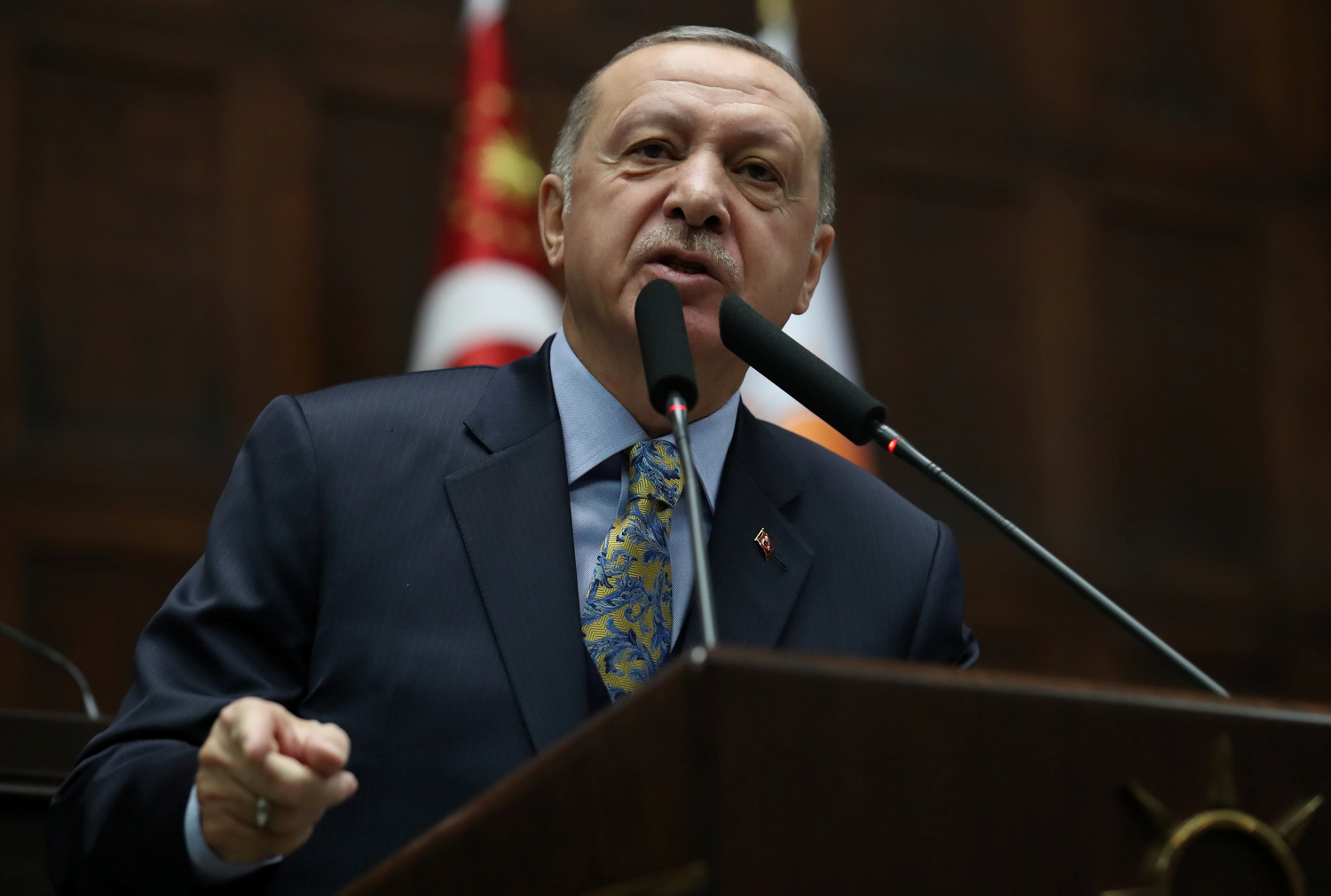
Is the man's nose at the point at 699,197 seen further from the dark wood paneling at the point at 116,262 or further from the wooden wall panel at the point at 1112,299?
the wooden wall panel at the point at 1112,299

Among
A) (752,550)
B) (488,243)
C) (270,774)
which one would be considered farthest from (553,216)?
(488,243)

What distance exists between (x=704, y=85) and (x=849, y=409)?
60 centimetres

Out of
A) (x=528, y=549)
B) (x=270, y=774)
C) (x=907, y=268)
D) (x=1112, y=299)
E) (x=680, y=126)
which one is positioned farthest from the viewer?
(x=1112, y=299)

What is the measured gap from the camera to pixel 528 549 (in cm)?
152

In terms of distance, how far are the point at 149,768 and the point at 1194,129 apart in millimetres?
4571

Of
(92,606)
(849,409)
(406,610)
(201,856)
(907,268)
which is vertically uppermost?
(907,268)

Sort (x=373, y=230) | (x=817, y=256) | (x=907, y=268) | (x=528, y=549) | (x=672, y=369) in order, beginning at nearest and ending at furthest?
(x=672, y=369), (x=528, y=549), (x=817, y=256), (x=373, y=230), (x=907, y=268)

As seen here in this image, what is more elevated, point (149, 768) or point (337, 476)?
point (337, 476)

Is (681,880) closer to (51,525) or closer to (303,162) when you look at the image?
(51,525)

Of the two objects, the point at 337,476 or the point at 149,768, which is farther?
the point at 337,476

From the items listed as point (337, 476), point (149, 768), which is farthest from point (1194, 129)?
point (149, 768)

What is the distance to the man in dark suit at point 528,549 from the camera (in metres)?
1.34

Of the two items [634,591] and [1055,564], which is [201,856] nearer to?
[634,591]

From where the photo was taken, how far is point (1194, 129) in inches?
196
